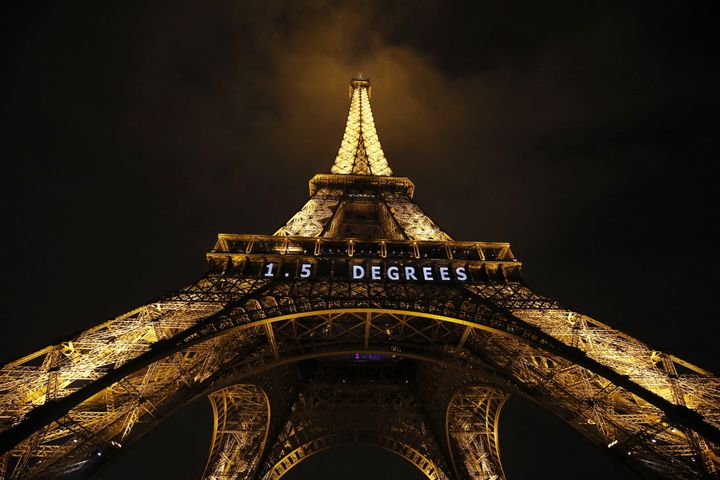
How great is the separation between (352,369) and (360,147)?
1843 cm

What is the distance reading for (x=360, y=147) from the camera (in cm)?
3162

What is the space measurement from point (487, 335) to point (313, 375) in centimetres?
1079

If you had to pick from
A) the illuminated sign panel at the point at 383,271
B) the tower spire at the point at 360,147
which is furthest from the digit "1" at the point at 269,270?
the tower spire at the point at 360,147

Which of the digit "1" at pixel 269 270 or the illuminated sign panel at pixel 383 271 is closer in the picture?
the digit "1" at pixel 269 270

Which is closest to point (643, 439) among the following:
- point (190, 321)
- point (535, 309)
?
point (535, 309)

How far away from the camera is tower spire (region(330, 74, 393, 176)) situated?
1124 inches

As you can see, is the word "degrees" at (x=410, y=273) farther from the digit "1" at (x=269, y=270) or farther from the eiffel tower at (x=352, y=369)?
the digit "1" at (x=269, y=270)

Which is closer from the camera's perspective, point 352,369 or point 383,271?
point 383,271

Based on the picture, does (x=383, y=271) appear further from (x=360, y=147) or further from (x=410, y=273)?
(x=360, y=147)

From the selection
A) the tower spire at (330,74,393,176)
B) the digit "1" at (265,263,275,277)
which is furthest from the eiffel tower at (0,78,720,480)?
the tower spire at (330,74,393,176)

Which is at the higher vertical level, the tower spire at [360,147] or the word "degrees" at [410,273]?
the tower spire at [360,147]

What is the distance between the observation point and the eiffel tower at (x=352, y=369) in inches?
297

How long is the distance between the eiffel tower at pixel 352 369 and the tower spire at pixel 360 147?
5.51 metres

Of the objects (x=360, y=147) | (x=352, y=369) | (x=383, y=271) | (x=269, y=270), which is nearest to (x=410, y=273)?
(x=383, y=271)
